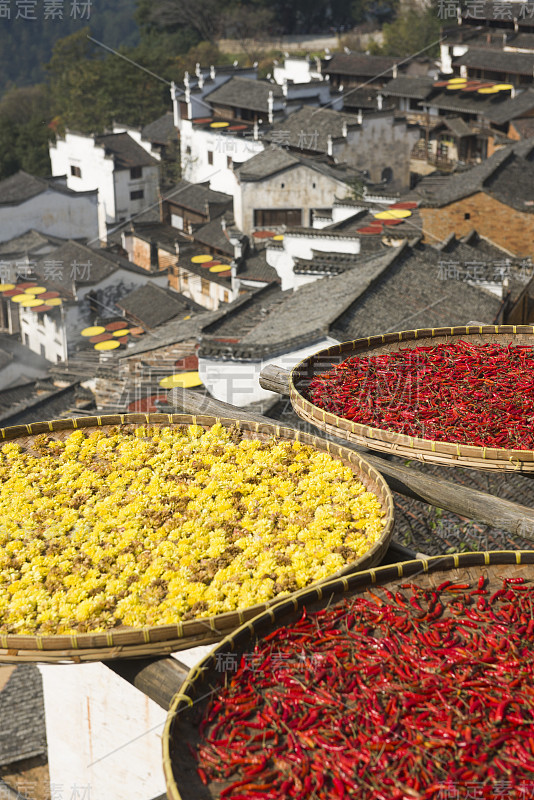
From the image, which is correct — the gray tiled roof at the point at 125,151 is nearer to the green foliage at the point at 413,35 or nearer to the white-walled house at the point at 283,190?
the white-walled house at the point at 283,190

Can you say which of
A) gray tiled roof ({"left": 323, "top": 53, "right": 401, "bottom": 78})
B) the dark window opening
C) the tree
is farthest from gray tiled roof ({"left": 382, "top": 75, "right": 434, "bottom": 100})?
the tree

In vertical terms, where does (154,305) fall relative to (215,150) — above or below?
below

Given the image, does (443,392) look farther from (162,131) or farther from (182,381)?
(162,131)

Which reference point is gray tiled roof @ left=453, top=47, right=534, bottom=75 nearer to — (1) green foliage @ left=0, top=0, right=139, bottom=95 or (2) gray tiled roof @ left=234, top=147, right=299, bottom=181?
(2) gray tiled roof @ left=234, top=147, right=299, bottom=181

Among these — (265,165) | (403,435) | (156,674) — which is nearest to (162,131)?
(265,165)

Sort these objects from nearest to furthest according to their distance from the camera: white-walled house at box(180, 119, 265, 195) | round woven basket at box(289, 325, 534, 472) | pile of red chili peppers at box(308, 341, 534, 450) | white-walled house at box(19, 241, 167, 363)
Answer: round woven basket at box(289, 325, 534, 472)
pile of red chili peppers at box(308, 341, 534, 450)
white-walled house at box(19, 241, 167, 363)
white-walled house at box(180, 119, 265, 195)

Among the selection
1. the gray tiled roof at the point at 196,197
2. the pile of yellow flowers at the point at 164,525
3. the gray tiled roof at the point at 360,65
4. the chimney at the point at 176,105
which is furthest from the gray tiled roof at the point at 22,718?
the gray tiled roof at the point at 360,65
